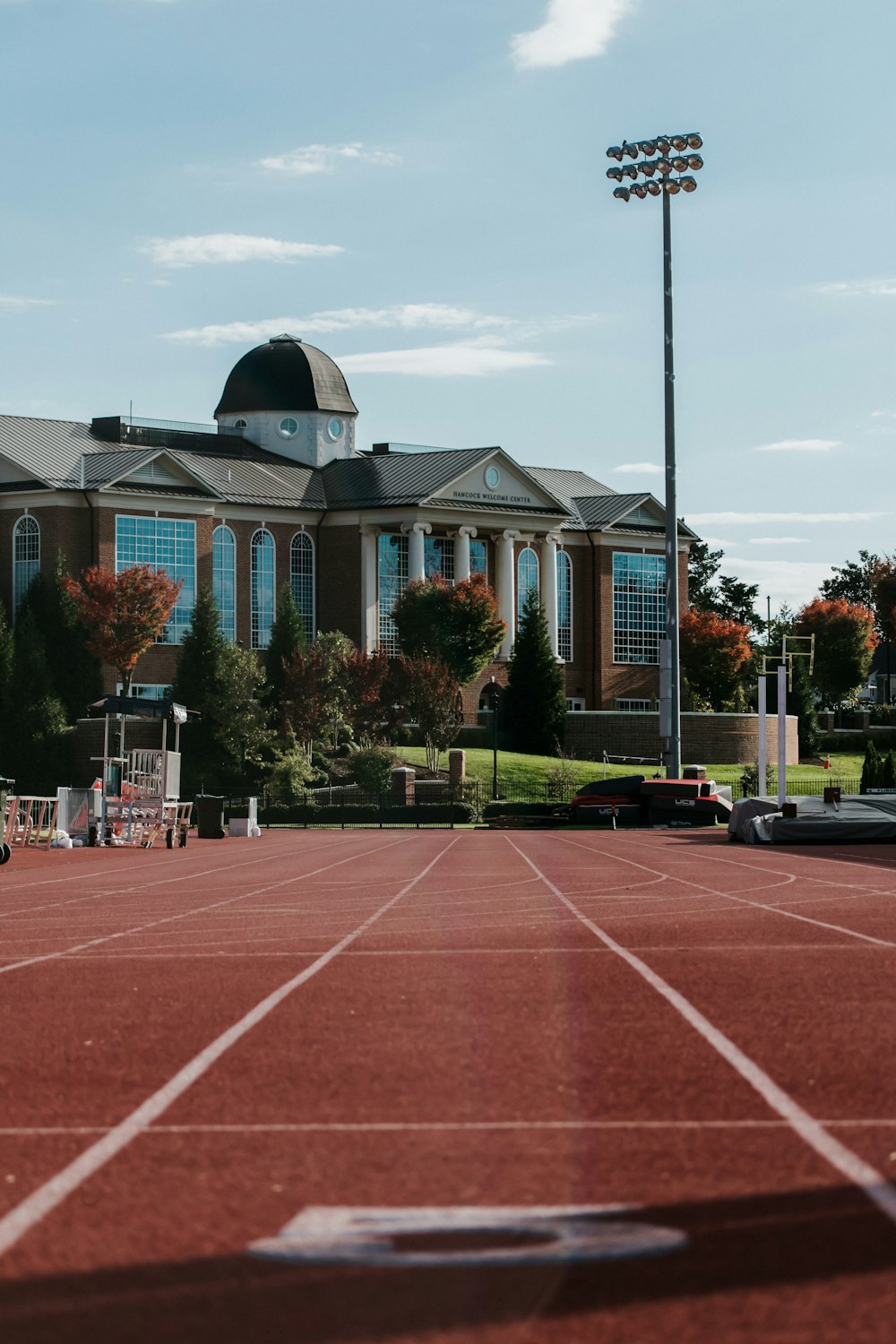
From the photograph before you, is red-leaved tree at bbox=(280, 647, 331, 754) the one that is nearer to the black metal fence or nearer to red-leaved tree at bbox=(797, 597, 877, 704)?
the black metal fence

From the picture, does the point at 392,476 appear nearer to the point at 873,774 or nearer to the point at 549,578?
the point at 549,578

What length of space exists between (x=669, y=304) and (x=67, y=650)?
41.6 meters

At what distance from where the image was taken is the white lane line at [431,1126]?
6.99 meters

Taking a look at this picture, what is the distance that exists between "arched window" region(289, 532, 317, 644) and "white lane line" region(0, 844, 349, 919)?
58.3 meters

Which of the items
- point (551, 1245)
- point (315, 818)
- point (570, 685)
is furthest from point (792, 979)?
point (570, 685)

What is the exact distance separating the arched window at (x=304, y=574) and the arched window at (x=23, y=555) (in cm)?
1384

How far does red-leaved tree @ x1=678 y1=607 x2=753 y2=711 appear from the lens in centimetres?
9350

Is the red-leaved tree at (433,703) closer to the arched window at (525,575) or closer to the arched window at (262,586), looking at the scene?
the arched window at (262,586)

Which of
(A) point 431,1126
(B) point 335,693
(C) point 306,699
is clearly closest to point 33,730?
(C) point 306,699

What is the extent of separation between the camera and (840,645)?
10588 cm

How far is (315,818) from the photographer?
61.5m

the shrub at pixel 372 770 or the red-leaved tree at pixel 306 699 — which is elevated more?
the red-leaved tree at pixel 306 699

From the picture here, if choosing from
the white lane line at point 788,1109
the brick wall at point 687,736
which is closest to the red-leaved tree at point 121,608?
the brick wall at point 687,736

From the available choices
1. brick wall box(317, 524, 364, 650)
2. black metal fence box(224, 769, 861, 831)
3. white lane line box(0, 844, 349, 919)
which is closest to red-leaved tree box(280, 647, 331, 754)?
black metal fence box(224, 769, 861, 831)
